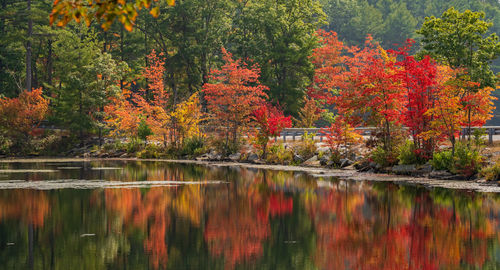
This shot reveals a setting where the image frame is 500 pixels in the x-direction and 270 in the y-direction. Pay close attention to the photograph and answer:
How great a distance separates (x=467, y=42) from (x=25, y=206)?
2537 centimetres

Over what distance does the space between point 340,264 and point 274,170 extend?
81.2 feet

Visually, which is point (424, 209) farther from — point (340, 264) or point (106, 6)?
point (106, 6)

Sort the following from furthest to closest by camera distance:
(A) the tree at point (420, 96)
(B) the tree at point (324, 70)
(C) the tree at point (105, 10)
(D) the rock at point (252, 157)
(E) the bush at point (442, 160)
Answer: (B) the tree at point (324, 70), (D) the rock at point (252, 157), (A) the tree at point (420, 96), (E) the bush at point (442, 160), (C) the tree at point (105, 10)

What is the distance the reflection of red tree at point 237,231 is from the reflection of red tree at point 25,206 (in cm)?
476

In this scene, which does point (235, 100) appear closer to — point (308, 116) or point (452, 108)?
point (308, 116)

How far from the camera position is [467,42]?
33781 mm

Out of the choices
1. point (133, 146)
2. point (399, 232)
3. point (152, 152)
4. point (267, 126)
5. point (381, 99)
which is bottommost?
point (399, 232)

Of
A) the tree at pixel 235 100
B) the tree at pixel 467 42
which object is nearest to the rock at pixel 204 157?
the tree at pixel 235 100

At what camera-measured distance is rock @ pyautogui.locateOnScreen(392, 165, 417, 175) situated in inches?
1160

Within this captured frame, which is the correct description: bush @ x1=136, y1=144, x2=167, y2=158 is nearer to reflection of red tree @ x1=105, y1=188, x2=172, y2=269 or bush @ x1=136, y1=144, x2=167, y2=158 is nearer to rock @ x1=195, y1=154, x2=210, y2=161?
rock @ x1=195, y1=154, x2=210, y2=161

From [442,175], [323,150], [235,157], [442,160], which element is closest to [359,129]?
[323,150]

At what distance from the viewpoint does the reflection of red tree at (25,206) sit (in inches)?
659

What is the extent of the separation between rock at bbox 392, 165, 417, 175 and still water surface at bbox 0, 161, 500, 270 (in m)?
4.56

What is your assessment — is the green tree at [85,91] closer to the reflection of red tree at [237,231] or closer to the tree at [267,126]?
the tree at [267,126]
